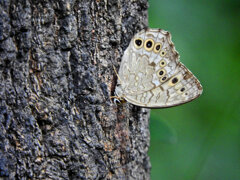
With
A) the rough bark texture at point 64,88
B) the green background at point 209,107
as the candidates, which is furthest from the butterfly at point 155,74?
the green background at point 209,107

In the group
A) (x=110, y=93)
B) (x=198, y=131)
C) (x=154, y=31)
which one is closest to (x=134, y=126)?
(x=110, y=93)

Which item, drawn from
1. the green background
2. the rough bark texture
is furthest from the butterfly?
the green background

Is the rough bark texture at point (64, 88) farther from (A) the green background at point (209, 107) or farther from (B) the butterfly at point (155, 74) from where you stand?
(A) the green background at point (209, 107)

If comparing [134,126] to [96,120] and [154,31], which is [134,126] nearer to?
[96,120]

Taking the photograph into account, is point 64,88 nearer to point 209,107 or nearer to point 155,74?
point 155,74

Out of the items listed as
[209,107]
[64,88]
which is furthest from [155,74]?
[209,107]

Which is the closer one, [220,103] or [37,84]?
[37,84]
